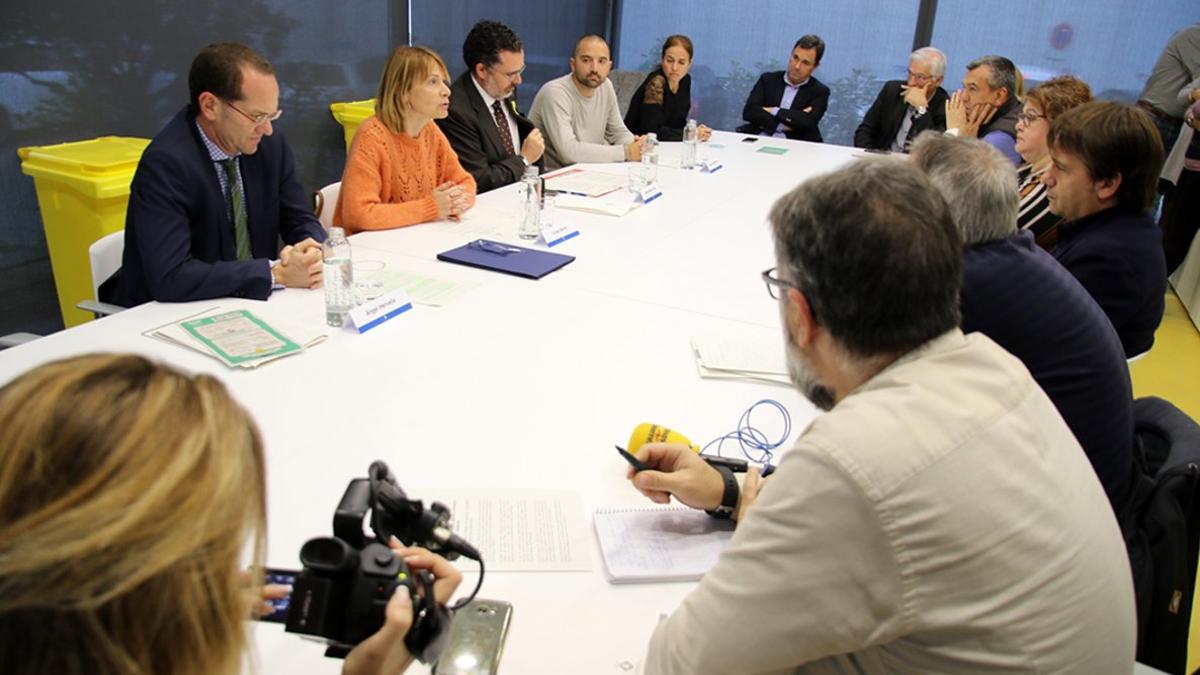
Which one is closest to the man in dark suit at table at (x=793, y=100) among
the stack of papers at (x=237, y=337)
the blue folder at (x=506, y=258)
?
the blue folder at (x=506, y=258)

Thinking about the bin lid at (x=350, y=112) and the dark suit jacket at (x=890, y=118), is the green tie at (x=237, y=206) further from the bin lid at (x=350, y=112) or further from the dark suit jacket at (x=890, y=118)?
the dark suit jacket at (x=890, y=118)

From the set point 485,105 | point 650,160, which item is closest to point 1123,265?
point 650,160

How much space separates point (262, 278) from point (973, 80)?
11.3 ft

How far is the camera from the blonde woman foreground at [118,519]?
56cm

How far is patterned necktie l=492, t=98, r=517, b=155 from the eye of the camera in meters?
3.73

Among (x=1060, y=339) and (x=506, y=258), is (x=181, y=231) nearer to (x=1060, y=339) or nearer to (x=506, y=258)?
(x=506, y=258)

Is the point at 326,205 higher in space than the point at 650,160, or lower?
lower

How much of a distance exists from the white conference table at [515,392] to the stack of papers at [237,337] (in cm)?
3

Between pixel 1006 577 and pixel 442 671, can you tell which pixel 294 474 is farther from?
pixel 1006 577

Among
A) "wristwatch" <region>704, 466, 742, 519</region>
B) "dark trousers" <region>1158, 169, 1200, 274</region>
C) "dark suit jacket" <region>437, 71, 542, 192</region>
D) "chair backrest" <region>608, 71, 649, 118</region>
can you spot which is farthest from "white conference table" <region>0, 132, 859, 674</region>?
"chair backrest" <region>608, 71, 649, 118</region>

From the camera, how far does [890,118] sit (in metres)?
5.30

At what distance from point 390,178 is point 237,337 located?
3.98 ft

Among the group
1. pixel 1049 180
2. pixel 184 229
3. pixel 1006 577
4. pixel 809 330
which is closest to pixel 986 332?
pixel 809 330

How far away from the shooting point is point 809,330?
1.06 metres
